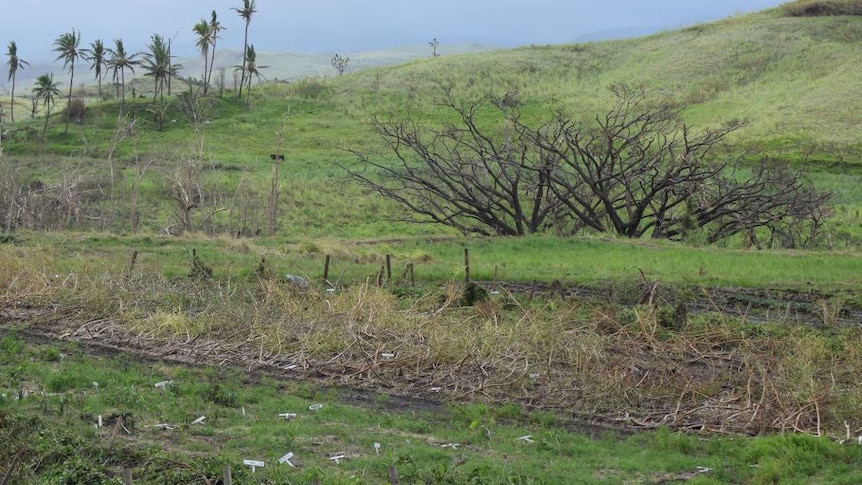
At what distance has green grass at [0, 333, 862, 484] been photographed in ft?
30.8

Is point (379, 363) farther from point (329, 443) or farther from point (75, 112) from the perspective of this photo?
point (75, 112)

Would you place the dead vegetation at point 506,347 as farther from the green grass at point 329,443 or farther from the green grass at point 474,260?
the green grass at point 474,260

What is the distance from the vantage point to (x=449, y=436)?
11.0m

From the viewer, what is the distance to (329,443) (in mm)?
10602

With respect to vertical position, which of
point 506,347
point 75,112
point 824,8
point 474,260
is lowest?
point 474,260

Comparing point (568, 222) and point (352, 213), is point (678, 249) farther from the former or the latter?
point (352, 213)

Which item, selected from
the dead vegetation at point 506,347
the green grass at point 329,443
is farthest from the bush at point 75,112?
the green grass at point 329,443

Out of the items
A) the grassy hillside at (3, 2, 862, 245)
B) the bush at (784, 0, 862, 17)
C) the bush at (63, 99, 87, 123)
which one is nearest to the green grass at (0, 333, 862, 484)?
the grassy hillside at (3, 2, 862, 245)

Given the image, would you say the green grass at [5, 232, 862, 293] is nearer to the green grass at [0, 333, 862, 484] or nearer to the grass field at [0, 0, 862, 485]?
the grass field at [0, 0, 862, 485]

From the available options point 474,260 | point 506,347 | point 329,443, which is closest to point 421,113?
point 474,260

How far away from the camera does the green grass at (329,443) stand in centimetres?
940

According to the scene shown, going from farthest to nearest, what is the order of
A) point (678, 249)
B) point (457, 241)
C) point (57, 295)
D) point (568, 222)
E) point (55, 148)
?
point (55, 148) < point (568, 222) < point (457, 241) < point (678, 249) < point (57, 295)

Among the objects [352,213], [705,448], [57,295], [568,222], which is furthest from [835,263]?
[352,213]

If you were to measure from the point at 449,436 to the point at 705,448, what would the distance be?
2819 millimetres
